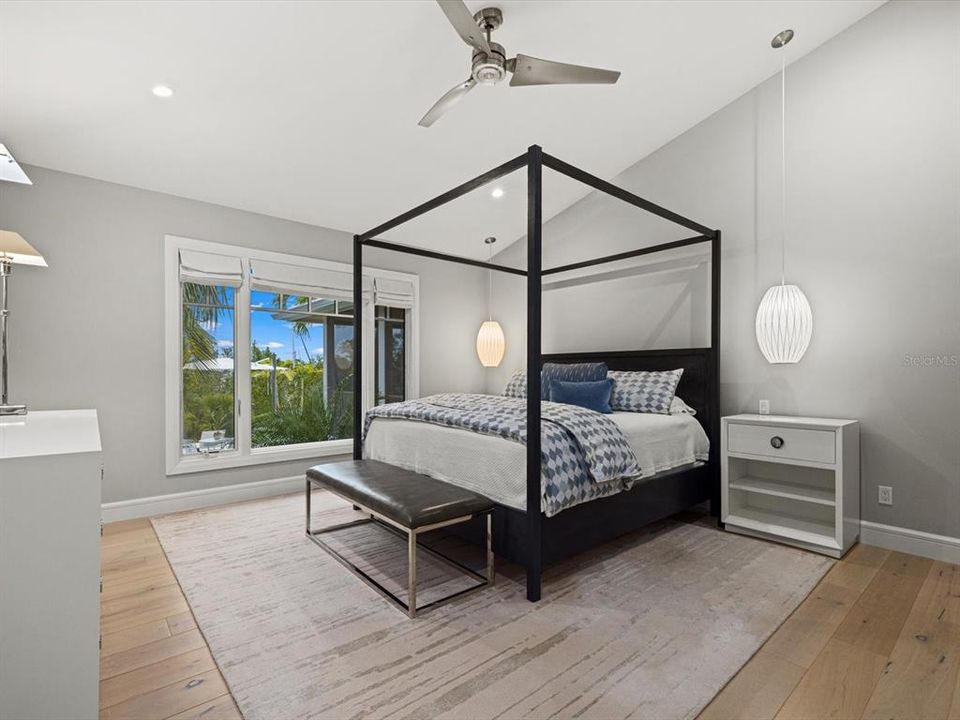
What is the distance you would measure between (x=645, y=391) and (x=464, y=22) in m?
2.63

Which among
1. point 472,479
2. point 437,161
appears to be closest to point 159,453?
point 472,479

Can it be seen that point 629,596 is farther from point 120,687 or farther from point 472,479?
point 120,687

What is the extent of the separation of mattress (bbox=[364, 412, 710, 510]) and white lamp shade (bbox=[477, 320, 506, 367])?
6.61 feet

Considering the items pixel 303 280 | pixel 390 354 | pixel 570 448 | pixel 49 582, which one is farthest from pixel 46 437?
pixel 390 354

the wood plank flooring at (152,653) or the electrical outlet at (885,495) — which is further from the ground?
the electrical outlet at (885,495)

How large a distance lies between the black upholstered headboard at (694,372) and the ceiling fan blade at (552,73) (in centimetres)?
210

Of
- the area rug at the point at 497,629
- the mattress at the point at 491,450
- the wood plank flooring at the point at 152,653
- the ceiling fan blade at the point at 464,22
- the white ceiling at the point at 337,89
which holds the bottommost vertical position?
the wood plank flooring at the point at 152,653

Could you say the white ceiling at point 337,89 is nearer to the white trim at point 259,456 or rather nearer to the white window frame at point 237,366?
the white window frame at point 237,366

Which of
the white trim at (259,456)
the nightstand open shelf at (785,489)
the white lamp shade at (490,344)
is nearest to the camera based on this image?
the nightstand open shelf at (785,489)

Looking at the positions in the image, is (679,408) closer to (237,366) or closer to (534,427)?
(534,427)

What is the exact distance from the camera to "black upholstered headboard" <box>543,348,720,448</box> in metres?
3.55

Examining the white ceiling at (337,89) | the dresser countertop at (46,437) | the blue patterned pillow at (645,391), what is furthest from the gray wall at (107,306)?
the blue patterned pillow at (645,391)

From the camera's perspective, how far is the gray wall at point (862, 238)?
2.82m

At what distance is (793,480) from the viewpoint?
11.1 feet
